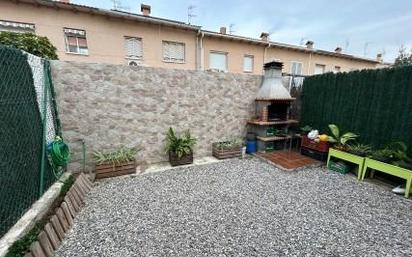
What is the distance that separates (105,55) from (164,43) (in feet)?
8.68

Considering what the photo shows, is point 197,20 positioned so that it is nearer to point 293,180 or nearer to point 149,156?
point 149,156

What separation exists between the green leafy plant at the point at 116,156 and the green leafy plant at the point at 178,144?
907 mm

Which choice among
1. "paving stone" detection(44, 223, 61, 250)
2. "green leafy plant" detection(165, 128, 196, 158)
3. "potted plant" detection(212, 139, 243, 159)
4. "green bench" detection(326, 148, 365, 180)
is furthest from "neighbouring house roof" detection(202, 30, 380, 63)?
"paving stone" detection(44, 223, 61, 250)

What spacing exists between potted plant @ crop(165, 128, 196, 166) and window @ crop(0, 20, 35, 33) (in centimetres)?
707

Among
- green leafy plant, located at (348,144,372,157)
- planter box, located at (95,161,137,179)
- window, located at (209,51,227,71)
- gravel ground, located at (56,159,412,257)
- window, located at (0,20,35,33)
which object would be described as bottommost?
gravel ground, located at (56,159,412,257)

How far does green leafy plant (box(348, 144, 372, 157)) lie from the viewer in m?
4.27

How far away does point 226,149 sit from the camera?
5.47 metres

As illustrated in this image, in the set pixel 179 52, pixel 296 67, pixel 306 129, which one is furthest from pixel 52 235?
pixel 296 67

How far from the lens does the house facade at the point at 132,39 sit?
713 cm

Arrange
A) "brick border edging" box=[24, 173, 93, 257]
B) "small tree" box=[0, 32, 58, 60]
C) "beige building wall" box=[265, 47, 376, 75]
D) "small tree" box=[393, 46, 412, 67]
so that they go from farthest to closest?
"small tree" box=[393, 46, 412, 67]
"beige building wall" box=[265, 47, 376, 75]
"small tree" box=[0, 32, 58, 60]
"brick border edging" box=[24, 173, 93, 257]

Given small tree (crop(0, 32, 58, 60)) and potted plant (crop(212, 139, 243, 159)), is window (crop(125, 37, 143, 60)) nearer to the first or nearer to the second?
small tree (crop(0, 32, 58, 60))

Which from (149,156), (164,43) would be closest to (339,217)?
(149,156)

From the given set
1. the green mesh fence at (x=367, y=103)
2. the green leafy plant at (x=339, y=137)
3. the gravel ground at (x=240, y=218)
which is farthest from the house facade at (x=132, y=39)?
the green leafy plant at (x=339, y=137)

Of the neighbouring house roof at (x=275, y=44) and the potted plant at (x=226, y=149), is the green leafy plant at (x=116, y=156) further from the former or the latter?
the neighbouring house roof at (x=275, y=44)
